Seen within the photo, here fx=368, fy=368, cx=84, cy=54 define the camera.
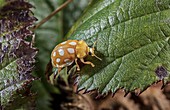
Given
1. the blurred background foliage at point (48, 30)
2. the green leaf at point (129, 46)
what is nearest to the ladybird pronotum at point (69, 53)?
Answer: the green leaf at point (129, 46)

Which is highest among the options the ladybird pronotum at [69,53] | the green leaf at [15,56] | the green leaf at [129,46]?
the green leaf at [15,56]

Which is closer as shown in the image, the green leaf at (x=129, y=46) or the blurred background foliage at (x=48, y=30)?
the green leaf at (x=129, y=46)

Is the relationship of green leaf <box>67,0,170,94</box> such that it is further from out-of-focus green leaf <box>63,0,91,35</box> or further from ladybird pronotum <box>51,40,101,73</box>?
out-of-focus green leaf <box>63,0,91,35</box>

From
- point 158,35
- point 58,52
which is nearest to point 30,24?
point 58,52

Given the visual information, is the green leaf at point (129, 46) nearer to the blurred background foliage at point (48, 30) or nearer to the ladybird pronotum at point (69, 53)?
the ladybird pronotum at point (69, 53)

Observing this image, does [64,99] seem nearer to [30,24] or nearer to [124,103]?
[124,103]

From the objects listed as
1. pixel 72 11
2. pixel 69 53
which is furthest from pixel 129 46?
pixel 72 11

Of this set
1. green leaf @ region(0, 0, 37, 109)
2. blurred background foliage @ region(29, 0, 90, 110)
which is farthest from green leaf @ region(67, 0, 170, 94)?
blurred background foliage @ region(29, 0, 90, 110)
